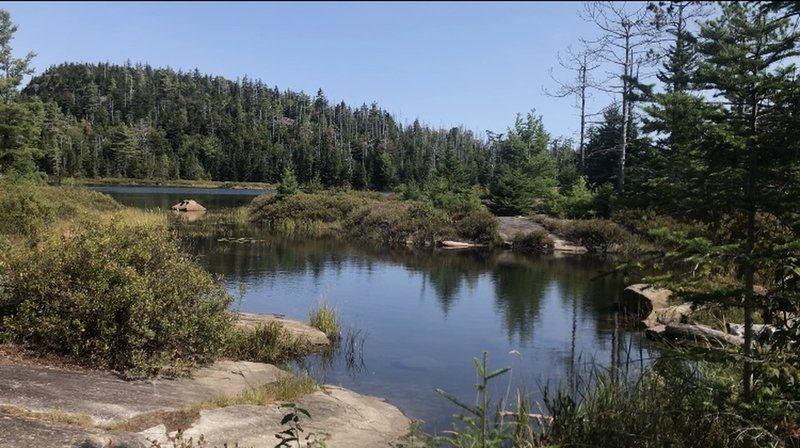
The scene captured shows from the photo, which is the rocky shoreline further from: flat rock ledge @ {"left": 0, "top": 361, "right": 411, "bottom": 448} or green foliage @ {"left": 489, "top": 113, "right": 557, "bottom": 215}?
green foliage @ {"left": 489, "top": 113, "right": 557, "bottom": 215}

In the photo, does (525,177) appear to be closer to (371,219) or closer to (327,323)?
(371,219)

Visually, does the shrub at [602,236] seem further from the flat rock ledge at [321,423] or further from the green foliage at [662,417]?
the green foliage at [662,417]

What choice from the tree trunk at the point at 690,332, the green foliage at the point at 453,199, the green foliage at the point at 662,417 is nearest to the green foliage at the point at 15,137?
the green foliage at the point at 453,199

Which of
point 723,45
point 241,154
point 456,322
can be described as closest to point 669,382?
point 723,45

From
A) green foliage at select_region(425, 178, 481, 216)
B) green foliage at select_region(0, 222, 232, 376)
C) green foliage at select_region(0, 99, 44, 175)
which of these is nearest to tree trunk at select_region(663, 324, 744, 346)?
green foliage at select_region(0, 222, 232, 376)

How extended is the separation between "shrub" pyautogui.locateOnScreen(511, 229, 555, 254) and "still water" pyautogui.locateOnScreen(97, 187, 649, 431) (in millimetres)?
2163

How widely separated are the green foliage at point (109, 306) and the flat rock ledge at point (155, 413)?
0.43m

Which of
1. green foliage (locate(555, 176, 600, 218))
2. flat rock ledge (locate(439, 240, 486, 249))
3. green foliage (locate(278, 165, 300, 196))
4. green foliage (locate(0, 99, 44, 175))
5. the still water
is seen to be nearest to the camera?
the still water

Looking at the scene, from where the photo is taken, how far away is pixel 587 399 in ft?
20.0

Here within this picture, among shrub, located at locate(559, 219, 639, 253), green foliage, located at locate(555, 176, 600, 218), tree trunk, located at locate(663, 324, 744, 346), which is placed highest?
green foliage, located at locate(555, 176, 600, 218)

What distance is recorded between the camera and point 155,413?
20.2ft

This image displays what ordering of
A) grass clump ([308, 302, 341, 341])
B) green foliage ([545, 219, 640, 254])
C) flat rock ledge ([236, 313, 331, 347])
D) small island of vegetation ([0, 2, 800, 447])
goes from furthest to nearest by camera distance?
green foliage ([545, 219, 640, 254])
grass clump ([308, 302, 341, 341])
flat rock ledge ([236, 313, 331, 347])
small island of vegetation ([0, 2, 800, 447])

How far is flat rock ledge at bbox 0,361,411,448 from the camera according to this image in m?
5.15

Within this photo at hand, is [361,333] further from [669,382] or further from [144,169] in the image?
[144,169]
